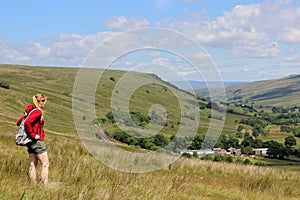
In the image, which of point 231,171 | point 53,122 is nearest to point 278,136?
point 53,122

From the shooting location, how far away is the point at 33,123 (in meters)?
7.17

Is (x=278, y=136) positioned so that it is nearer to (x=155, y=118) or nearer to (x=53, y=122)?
(x=53, y=122)

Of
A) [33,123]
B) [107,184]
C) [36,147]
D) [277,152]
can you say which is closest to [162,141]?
[107,184]

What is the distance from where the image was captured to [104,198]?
6.36 meters

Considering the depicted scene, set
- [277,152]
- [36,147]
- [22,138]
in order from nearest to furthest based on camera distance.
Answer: [22,138] → [36,147] → [277,152]

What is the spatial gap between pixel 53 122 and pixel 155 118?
128m

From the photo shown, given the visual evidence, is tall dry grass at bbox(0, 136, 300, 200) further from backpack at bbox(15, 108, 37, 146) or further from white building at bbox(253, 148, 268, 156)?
white building at bbox(253, 148, 268, 156)

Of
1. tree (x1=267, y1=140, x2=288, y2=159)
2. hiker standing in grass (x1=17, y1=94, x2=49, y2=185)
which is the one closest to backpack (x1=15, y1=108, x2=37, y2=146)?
hiker standing in grass (x1=17, y1=94, x2=49, y2=185)

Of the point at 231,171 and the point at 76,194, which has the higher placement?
the point at 76,194

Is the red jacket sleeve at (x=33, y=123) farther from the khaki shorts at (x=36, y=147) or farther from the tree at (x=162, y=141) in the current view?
the tree at (x=162, y=141)

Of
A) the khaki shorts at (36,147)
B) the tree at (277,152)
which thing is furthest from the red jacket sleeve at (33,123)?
the tree at (277,152)

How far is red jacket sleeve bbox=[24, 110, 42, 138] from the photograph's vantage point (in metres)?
7.05

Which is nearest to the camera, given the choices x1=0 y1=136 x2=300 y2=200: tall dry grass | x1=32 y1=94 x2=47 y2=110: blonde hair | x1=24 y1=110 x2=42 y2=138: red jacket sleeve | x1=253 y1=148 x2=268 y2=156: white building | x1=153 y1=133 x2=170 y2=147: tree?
x1=0 y1=136 x2=300 y2=200: tall dry grass

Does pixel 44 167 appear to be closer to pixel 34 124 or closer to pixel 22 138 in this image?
pixel 22 138
